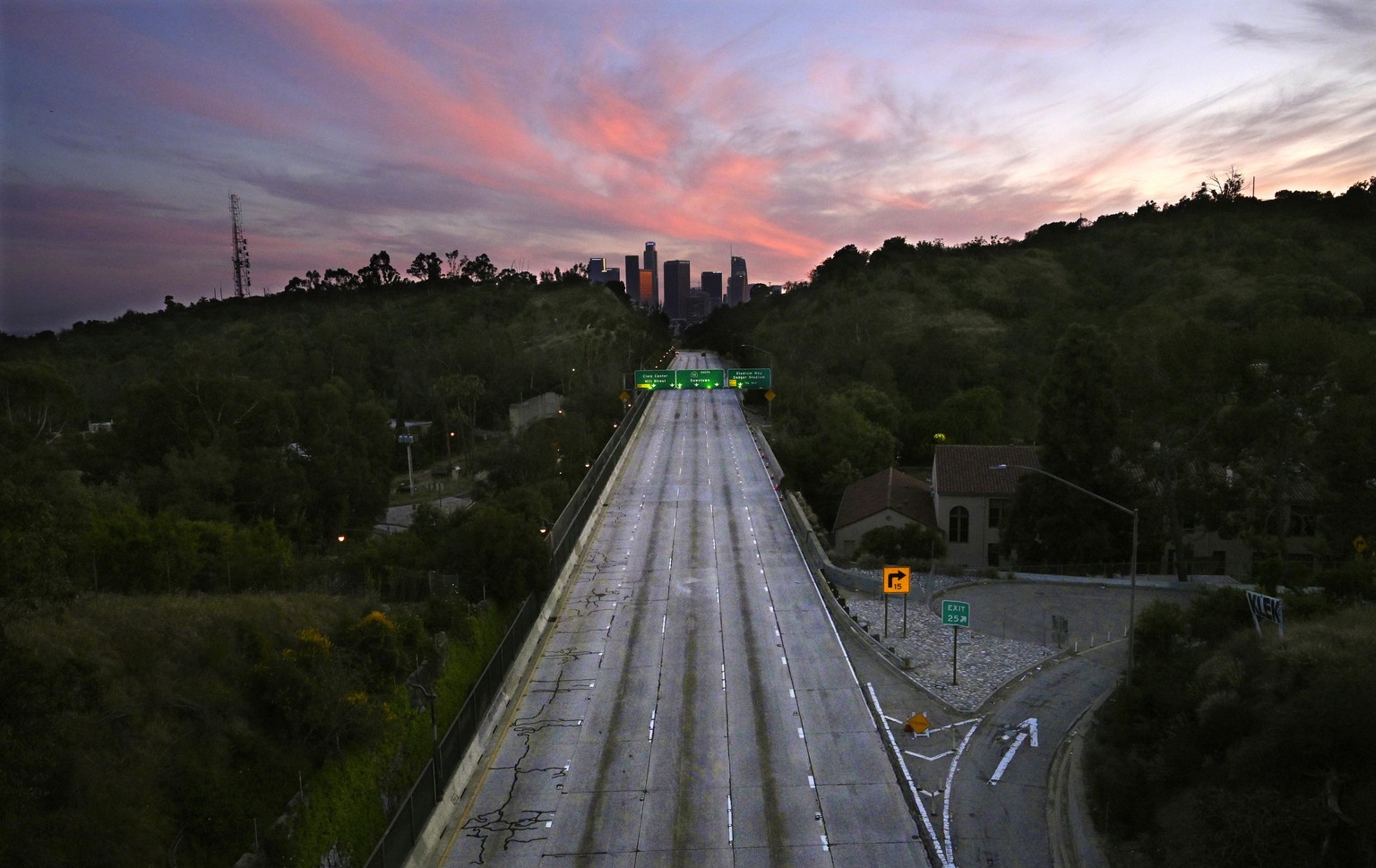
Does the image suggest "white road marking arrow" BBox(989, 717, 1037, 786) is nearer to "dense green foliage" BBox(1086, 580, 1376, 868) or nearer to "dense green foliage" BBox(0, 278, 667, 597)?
"dense green foliage" BBox(1086, 580, 1376, 868)

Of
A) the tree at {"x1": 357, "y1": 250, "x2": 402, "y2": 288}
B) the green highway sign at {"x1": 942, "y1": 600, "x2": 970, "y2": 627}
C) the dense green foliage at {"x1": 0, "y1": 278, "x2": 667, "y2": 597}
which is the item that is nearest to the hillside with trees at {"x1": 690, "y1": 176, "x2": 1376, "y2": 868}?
the green highway sign at {"x1": 942, "y1": 600, "x2": 970, "y2": 627}

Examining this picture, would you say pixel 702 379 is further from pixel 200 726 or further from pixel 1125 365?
pixel 200 726

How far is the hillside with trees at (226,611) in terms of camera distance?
13203 mm

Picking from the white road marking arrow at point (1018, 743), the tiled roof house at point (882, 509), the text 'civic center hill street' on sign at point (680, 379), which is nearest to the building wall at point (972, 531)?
the tiled roof house at point (882, 509)

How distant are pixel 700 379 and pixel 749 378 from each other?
467 centimetres

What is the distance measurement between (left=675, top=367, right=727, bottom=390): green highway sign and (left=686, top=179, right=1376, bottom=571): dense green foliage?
8.13m

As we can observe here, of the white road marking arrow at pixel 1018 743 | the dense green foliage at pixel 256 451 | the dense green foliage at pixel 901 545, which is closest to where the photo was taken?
the white road marking arrow at pixel 1018 743

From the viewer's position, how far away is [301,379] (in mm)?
89000

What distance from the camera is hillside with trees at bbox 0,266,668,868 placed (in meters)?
13.2

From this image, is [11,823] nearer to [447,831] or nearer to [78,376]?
[447,831]

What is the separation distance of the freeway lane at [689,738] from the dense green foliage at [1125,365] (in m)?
17.9

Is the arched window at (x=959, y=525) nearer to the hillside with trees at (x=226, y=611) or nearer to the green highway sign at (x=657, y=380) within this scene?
the hillside with trees at (x=226, y=611)

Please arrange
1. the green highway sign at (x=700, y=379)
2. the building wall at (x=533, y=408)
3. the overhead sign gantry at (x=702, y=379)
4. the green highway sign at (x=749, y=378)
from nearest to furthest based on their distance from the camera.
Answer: the overhead sign gantry at (x=702, y=379) → the green highway sign at (x=700, y=379) → the green highway sign at (x=749, y=378) → the building wall at (x=533, y=408)

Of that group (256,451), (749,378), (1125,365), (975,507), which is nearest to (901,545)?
(975,507)
